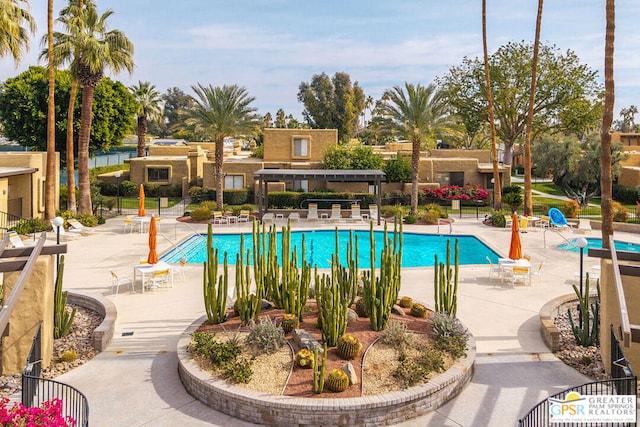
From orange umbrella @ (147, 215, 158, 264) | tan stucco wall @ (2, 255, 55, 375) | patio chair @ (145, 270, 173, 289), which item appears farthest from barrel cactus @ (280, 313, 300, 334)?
orange umbrella @ (147, 215, 158, 264)

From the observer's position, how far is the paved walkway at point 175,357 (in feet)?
29.2

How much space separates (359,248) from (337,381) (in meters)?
16.8

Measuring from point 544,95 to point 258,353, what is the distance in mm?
42601

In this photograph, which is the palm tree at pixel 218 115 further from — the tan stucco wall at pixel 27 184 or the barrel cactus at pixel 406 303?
the barrel cactus at pixel 406 303

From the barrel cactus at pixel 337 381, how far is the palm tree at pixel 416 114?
24.6 metres

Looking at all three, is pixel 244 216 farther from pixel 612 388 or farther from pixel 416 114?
pixel 612 388

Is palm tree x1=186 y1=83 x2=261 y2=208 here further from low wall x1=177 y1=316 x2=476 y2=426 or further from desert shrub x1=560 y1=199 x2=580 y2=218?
low wall x1=177 y1=316 x2=476 y2=426

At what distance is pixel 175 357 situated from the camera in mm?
11195

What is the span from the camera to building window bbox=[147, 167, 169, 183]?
42500mm

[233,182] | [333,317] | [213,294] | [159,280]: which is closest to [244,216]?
[233,182]

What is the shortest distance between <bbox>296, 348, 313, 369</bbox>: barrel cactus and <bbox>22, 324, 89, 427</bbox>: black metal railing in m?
3.35

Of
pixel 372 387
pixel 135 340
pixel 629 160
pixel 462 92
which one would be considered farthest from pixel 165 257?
pixel 629 160

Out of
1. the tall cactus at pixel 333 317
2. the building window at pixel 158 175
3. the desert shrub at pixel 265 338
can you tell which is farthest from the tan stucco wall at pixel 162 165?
the tall cactus at pixel 333 317

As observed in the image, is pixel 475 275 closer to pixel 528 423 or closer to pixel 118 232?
pixel 528 423
